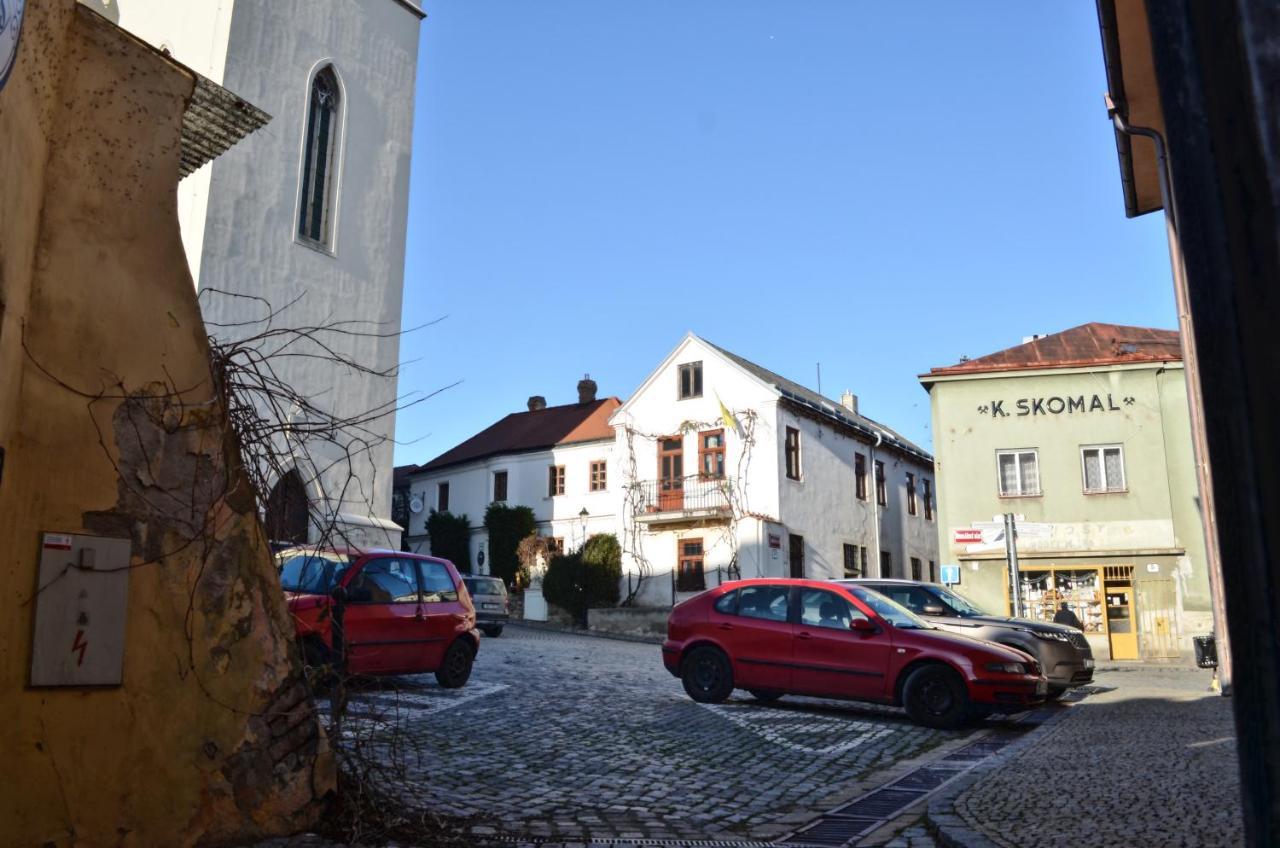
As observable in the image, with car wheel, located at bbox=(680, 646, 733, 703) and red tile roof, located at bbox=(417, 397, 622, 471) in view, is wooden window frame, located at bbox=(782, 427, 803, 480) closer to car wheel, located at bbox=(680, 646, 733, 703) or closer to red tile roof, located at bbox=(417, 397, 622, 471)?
red tile roof, located at bbox=(417, 397, 622, 471)

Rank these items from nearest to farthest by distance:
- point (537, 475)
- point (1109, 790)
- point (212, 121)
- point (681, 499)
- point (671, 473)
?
1. point (212, 121)
2. point (1109, 790)
3. point (681, 499)
4. point (671, 473)
5. point (537, 475)

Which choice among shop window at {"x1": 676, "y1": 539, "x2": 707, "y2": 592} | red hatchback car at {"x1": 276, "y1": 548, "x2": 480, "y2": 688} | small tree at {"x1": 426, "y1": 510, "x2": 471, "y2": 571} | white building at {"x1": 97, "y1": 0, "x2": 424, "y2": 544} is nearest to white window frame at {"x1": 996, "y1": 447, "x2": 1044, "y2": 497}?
shop window at {"x1": 676, "y1": 539, "x2": 707, "y2": 592}

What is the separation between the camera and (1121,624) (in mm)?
30312

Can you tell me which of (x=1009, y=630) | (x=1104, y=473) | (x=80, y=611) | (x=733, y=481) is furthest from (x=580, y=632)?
(x=80, y=611)

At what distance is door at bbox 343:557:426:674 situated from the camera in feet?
42.9

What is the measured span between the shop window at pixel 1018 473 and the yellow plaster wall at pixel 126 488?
96.3ft

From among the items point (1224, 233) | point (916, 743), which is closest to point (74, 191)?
point (1224, 233)

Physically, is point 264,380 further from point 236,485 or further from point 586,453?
point 586,453

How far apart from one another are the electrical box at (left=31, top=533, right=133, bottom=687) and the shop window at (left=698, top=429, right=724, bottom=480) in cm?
3448

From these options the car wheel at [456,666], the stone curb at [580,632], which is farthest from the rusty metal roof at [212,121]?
the stone curb at [580,632]

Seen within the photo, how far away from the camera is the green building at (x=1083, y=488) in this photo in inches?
1191

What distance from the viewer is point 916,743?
38.2 feet

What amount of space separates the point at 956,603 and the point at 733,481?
74.9 feet

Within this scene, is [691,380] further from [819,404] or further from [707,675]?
[707,675]
